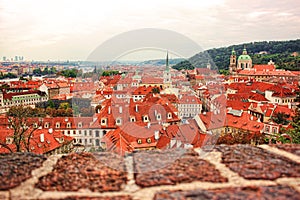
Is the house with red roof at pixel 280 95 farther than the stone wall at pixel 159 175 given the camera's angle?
Yes

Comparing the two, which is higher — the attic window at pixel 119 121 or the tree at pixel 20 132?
the attic window at pixel 119 121

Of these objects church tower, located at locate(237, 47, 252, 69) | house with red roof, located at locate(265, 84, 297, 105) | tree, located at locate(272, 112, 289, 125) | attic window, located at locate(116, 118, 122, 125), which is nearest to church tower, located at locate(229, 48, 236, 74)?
church tower, located at locate(237, 47, 252, 69)

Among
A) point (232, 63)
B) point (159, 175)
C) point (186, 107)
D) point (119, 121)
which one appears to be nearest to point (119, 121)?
point (119, 121)

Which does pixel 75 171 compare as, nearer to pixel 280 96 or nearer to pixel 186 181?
pixel 186 181

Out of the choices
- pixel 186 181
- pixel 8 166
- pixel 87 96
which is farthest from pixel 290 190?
pixel 87 96

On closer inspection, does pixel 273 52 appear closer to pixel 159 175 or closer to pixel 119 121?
pixel 119 121

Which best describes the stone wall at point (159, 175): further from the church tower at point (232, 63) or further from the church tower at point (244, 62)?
the church tower at point (244, 62)

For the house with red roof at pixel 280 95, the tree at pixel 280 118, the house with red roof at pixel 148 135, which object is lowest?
the tree at pixel 280 118

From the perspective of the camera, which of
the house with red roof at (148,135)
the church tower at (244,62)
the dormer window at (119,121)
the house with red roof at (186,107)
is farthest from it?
the church tower at (244,62)

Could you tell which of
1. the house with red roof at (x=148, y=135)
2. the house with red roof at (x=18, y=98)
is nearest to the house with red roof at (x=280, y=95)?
the house with red roof at (x=18, y=98)

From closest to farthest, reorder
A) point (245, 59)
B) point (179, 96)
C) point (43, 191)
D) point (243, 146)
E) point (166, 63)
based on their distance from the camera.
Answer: point (43, 191) < point (243, 146) < point (166, 63) < point (179, 96) < point (245, 59)

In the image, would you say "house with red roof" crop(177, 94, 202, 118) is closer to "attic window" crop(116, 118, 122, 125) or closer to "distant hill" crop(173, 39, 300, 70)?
"attic window" crop(116, 118, 122, 125)
